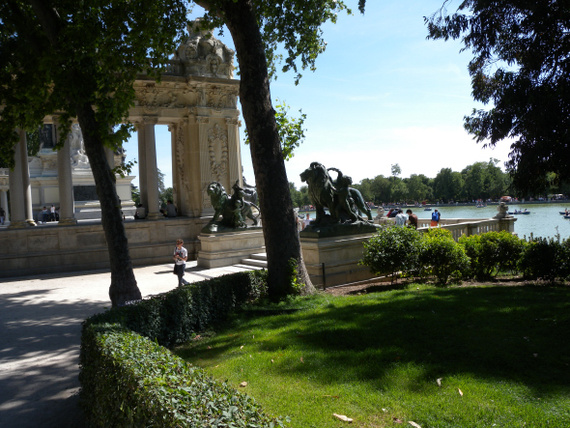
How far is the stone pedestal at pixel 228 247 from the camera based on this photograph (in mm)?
16875

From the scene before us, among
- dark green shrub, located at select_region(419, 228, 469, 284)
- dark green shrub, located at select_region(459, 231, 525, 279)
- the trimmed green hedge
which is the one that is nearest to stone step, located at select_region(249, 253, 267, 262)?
dark green shrub, located at select_region(419, 228, 469, 284)

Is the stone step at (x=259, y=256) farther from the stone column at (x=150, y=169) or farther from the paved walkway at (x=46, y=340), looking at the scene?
the stone column at (x=150, y=169)

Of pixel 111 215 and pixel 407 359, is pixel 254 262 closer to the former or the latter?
pixel 111 215

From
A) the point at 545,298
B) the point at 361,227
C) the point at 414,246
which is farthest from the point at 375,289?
the point at 545,298

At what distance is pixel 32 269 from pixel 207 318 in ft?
39.3

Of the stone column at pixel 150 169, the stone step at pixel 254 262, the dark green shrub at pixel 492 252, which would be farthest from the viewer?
the stone column at pixel 150 169

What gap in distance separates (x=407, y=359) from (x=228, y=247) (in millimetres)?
12404

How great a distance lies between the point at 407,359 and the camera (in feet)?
18.0

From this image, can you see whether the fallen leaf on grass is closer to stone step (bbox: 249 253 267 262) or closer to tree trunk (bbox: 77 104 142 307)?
tree trunk (bbox: 77 104 142 307)

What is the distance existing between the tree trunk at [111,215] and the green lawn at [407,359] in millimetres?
2332

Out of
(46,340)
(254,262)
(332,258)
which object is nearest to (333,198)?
(332,258)

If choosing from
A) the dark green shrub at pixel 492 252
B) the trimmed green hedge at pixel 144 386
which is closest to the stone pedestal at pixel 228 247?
the dark green shrub at pixel 492 252

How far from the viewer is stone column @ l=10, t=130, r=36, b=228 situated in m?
17.3

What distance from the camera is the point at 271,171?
376 inches
